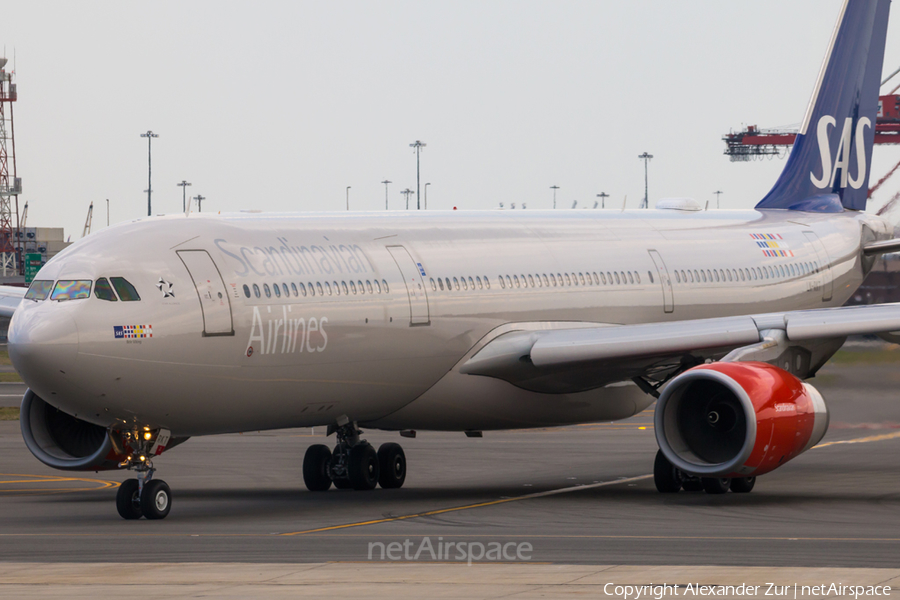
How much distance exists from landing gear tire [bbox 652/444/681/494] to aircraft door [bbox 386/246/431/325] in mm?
4285

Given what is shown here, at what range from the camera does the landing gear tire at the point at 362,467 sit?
2345 cm

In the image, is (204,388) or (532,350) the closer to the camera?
(204,388)

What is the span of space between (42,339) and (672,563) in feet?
25.8

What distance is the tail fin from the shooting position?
103 ft

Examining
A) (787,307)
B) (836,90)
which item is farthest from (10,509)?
(836,90)

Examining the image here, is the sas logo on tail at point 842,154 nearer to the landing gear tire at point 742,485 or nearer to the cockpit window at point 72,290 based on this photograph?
the landing gear tire at point 742,485

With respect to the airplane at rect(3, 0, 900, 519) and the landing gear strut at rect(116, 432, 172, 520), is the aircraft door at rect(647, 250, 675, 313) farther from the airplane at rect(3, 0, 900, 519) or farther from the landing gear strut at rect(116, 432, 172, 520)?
the landing gear strut at rect(116, 432, 172, 520)

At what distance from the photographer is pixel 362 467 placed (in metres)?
23.5

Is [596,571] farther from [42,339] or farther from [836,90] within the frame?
[836,90]

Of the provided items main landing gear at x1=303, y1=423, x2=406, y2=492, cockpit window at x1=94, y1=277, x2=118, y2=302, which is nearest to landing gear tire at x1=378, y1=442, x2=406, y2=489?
main landing gear at x1=303, y1=423, x2=406, y2=492

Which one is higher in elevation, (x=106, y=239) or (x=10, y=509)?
(x=106, y=239)

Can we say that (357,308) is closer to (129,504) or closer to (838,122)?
(129,504)

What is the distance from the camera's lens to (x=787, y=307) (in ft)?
93.7

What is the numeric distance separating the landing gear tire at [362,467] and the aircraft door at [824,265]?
36.2ft
